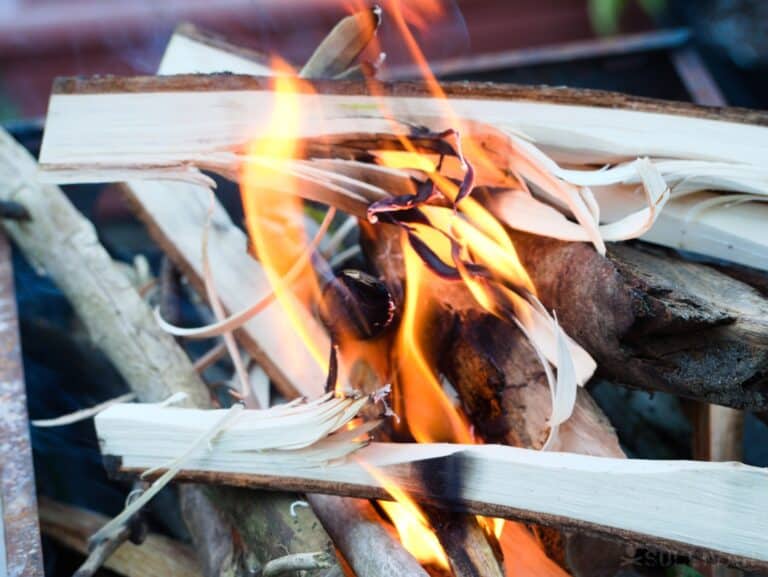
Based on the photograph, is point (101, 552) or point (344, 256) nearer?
point (101, 552)

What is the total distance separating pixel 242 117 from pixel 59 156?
10.9 inches

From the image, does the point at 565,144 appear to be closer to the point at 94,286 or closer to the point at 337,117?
the point at 337,117

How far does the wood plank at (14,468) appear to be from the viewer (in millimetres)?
1091

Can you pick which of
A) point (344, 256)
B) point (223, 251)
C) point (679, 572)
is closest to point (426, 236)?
point (344, 256)

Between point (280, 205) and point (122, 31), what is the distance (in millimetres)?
1422

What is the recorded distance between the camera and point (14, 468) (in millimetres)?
1201

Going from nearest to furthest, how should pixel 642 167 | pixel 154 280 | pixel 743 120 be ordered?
1. pixel 642 167
2. pixel 743 120
3. pixel 154 280

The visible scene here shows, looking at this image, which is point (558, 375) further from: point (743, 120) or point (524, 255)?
point (743, 120)

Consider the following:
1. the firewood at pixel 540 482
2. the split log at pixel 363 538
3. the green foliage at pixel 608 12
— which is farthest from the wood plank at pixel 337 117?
the green foliage at pixel 608 12

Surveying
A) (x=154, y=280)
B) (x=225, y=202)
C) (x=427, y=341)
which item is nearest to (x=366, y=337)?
(x=427, y=341)

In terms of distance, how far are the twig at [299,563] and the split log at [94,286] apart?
1.18 ft

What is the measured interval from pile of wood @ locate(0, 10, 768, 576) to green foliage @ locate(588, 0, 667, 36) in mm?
1707

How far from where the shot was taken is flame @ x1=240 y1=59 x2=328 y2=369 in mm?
1204

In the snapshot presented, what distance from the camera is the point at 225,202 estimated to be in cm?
193
